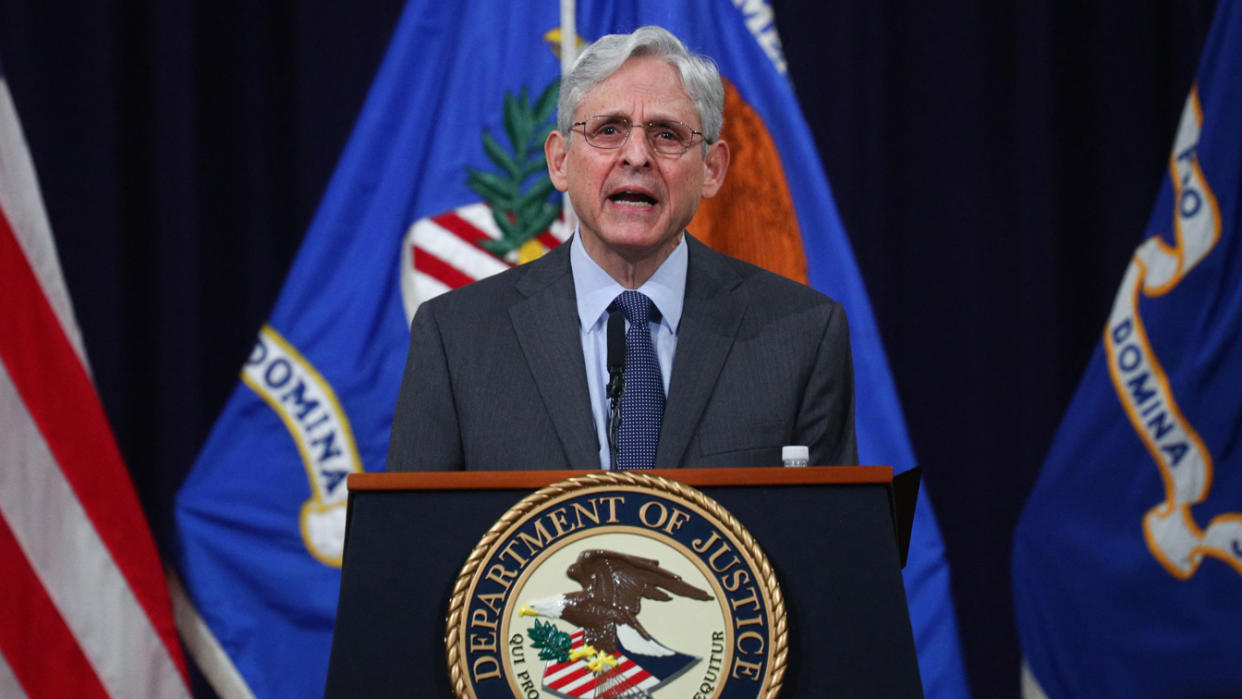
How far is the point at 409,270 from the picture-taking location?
3.53 m

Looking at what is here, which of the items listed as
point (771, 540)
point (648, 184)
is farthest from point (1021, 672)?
point (771, 540)

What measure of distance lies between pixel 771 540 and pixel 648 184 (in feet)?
2.41

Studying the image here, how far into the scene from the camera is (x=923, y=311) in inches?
147

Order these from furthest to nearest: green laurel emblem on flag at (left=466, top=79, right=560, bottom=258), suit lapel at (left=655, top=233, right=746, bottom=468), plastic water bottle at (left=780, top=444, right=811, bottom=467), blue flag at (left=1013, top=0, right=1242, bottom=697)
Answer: green laurel emblem on flag at (left=466, top=79, right=560, bottom=258) < blue flag at (left=1013, top=0, right=1242, bottom=697) < suit lapel at (left=655, top=233, right=746, bottom=468) < plastic water bottle at (left=780, top=444, right=811, bottom=467)

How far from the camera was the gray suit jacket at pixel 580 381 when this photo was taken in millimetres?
1637

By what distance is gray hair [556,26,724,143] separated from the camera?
5.94 ft

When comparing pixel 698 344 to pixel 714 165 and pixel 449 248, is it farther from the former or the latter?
pixel 449 248

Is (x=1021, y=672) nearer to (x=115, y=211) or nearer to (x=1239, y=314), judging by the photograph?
(x=1239, y=314)

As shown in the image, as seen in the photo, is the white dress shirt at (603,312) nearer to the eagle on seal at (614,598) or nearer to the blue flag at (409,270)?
the eagle on seal at (614,598)

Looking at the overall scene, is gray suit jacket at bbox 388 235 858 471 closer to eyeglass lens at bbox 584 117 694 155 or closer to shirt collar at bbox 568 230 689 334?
shirt collar at bbox 568 230 689 334

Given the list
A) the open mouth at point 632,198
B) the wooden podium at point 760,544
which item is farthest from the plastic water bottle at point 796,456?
the open mouth at point 632,198

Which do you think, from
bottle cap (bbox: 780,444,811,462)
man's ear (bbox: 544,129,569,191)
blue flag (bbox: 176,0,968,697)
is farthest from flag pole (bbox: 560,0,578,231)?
bottle cap (bbox: 780,444,811,462)

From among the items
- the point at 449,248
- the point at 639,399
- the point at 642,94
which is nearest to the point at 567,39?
the point at 449,248

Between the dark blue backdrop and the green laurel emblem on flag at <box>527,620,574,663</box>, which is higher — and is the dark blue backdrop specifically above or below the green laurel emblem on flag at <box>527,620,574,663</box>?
above
